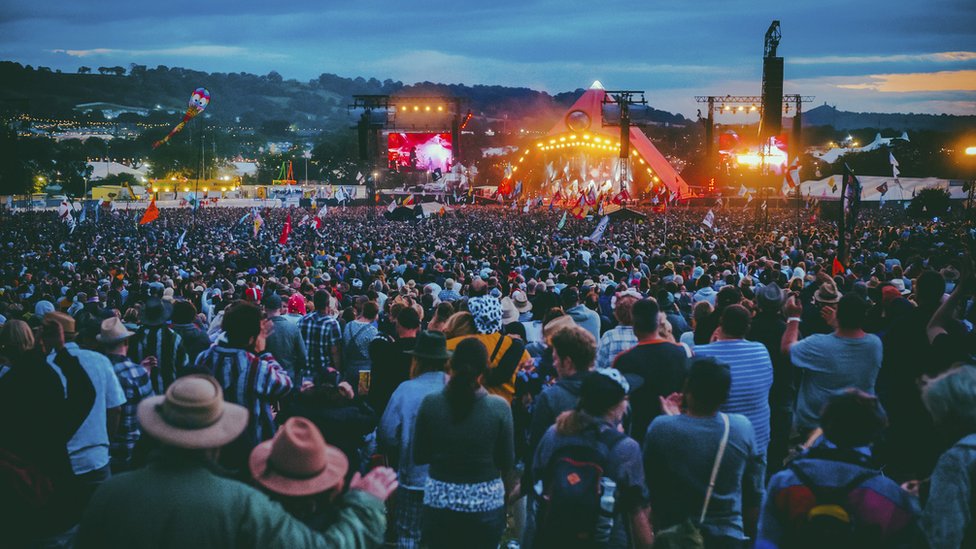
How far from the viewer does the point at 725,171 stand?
2494 inches

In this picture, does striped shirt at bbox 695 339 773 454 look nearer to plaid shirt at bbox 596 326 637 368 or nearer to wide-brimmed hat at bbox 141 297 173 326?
plaid shirt at bbox 596 326 637 368

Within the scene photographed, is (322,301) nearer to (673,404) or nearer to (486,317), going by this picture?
(486,317)

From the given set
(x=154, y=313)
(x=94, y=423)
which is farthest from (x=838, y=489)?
(x=154, y=313)

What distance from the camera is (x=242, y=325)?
4020 millimetres

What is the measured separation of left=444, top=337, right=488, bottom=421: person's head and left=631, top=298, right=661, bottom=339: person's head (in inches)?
40.8

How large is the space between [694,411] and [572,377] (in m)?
0.65

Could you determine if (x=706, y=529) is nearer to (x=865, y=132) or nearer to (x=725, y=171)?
(x=725, y=171)

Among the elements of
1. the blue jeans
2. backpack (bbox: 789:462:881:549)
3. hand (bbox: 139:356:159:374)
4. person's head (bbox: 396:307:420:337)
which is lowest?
the blue jeans

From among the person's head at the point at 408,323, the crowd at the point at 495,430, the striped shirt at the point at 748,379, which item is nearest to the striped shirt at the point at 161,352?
the crowd at the point at 495,430

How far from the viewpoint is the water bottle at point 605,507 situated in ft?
9.70

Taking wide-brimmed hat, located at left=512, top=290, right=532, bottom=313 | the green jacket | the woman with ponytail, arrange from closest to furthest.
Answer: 1. the green jacket
2. the woman with ponytail
3. wide-brimmed hat, located at left=512, top=290, right=532, bottom=313

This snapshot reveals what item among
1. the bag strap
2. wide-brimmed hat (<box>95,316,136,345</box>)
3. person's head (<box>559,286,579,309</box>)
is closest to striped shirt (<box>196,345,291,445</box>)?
wide-brimmed hat (<box>95,316,136,345</box>)

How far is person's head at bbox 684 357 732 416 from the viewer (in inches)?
119

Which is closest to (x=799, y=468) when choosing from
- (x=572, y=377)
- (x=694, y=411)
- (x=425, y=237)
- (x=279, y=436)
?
(x=694, y=411)
